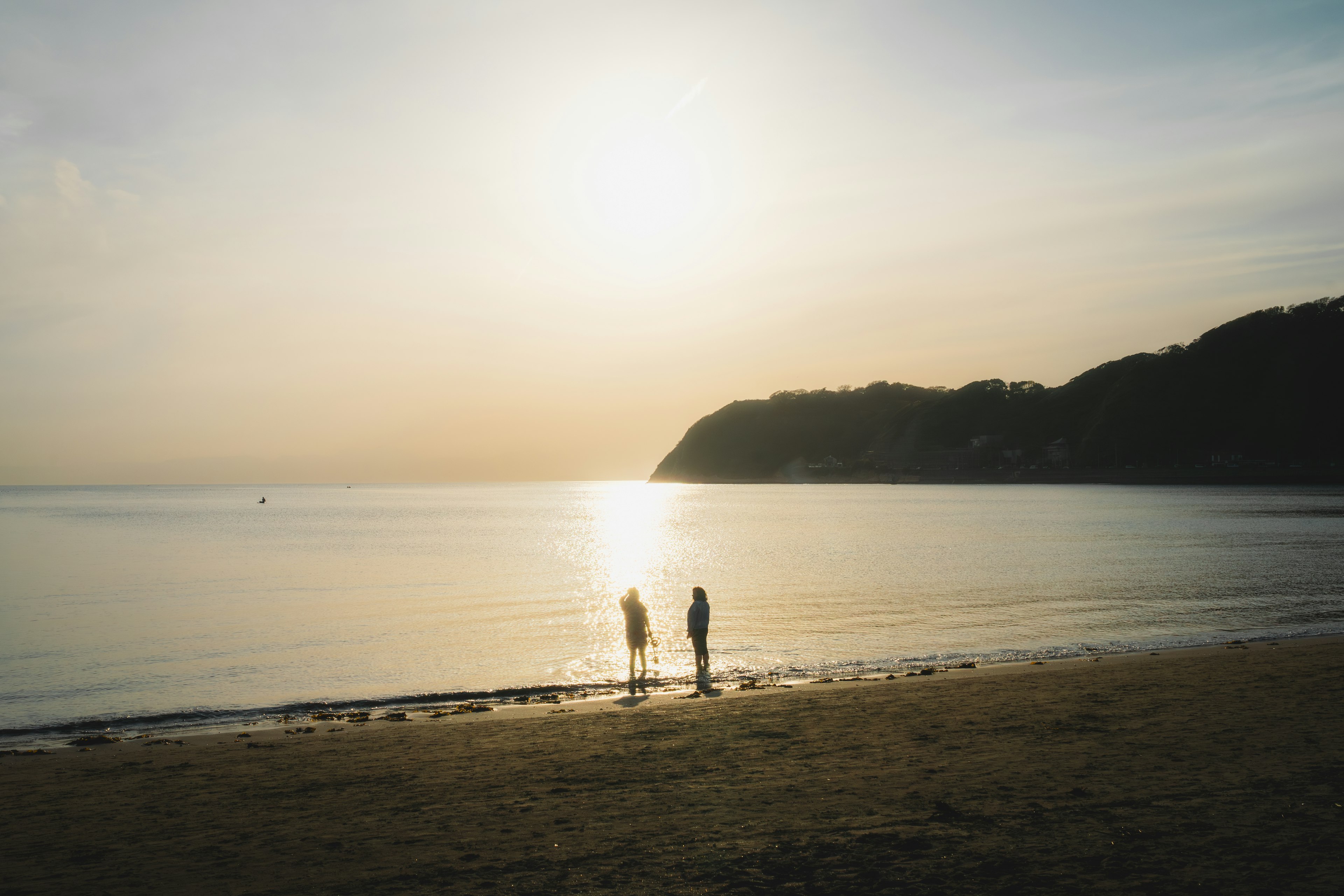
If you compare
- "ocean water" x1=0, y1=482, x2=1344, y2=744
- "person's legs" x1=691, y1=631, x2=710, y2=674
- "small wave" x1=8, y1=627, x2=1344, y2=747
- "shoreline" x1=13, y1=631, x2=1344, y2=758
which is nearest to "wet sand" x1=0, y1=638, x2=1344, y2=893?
"shoreline" x1=13, y1=631, x2=1344, y2=758

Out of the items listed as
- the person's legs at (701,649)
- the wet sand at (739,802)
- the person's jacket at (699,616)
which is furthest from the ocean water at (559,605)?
the wet sand at (739,802)

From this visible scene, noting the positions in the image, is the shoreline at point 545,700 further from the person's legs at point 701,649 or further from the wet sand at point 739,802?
the wet sand at point 739,802

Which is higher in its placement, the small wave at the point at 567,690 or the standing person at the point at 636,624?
the standing person at the point at 636,624

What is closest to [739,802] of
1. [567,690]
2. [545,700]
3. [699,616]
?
[545,700]

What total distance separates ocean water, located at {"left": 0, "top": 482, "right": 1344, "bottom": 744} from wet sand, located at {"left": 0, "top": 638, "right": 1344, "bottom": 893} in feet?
16.7

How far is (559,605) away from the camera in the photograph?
99.0 feet

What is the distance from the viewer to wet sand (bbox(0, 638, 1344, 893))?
6.36m

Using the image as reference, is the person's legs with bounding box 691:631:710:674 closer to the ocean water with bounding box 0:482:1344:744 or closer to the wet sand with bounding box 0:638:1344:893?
the ocean water with bounding box 0:482:1344:744

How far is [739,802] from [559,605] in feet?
74.1

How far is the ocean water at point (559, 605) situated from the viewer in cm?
1816

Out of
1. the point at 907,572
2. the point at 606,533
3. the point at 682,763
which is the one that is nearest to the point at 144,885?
the point at 682,763

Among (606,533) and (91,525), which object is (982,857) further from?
(91,525)

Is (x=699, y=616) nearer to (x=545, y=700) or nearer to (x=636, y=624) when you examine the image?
(x=636, y=624)

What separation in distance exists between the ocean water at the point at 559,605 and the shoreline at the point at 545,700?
237 mm
